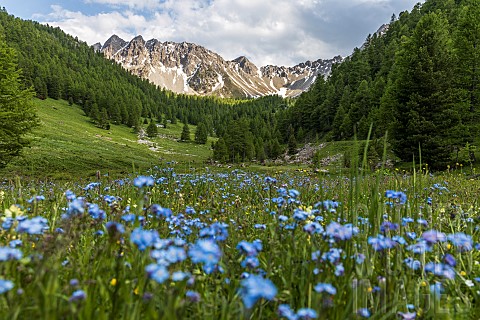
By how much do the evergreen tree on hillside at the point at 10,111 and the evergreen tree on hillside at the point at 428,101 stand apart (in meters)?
28.6

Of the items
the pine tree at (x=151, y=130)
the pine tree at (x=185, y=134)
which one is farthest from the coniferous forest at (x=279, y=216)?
the pine tree at (x=185, y=134)

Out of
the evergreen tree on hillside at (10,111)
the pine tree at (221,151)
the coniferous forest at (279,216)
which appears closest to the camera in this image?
the coniferous forest at (279,216)

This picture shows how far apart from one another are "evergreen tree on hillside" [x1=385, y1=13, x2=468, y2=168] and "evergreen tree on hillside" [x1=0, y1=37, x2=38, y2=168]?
93.8 ft

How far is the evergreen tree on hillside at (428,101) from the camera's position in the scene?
21.2 m

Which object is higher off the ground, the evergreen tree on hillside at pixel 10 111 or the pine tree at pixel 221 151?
the evergreen tree on hillside at pixel 10 111

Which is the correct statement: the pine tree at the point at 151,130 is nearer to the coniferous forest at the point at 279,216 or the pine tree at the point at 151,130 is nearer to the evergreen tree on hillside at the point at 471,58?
the coniferous forest at the point at 279,216

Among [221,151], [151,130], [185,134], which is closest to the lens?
[221,151]

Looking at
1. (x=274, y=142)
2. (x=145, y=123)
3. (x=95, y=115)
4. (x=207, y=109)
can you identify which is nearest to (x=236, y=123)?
(x=274, y=142)

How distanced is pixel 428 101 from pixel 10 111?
30.2 metres

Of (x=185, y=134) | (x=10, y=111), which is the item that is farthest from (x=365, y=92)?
(x=185, y=134)

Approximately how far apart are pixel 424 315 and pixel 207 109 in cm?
19421

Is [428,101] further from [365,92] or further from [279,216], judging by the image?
[365,92]

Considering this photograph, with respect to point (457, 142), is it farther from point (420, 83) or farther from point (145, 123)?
point (145, 123)

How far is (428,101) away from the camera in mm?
21734
